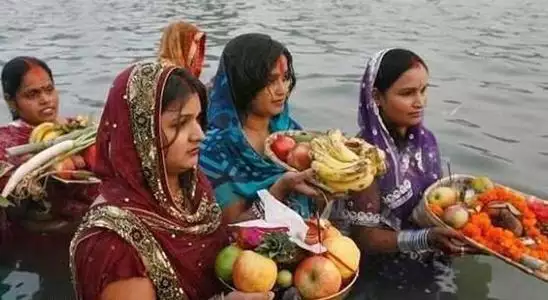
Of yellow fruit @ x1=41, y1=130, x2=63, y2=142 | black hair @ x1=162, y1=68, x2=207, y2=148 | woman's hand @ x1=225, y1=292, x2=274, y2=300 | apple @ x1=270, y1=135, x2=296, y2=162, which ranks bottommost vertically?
woman's hand @ x1=225, y1=292, x2=274, y2=300

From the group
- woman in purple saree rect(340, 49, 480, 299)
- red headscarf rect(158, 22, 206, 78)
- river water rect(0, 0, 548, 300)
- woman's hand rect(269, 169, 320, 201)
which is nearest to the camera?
woman's hand rect(269, 169, 320, 201)

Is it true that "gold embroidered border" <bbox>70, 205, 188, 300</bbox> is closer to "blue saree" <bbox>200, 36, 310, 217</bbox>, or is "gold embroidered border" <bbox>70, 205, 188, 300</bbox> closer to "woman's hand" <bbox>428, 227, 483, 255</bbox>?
"blue saree" <bbox>200, 36, 310, 217</bbox>

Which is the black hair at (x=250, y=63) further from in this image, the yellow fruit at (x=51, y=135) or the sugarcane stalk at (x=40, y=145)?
the yellow fruit at (x=51, y=135)

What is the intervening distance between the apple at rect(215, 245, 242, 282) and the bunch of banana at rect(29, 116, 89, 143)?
79.4 inches

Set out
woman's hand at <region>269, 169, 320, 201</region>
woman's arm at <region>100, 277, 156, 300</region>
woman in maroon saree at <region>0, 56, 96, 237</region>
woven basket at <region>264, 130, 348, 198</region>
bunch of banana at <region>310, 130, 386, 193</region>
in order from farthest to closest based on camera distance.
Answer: woman in maroon saree at <region>0, 56, 96, 237</region>, woven basket at <region>264, 130, 348, 198</region>, woman's hand at <region>269, 169, 320, 201</region>, bunch of banana at <region>310, 130, 386, 193</region>, woman's arm at <region>100, 277, 156, 300</region>

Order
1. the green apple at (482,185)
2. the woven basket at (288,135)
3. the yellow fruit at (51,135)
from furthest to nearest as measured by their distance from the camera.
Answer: the yellow fruit at (51,135), the green apple at (482,185), the woven basket at (288,135)

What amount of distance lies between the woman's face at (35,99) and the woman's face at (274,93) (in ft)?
5.46

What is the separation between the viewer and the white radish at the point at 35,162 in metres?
4.42

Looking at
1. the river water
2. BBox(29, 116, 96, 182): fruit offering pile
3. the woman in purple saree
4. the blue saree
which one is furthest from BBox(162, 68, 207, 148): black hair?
the river water

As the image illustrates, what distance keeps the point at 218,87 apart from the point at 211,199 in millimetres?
1058

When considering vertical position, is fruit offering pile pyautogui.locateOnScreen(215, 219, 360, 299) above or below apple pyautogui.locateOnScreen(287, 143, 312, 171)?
below

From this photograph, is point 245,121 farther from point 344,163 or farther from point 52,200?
point 52,200

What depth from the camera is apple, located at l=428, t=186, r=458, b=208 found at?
429 centimetres

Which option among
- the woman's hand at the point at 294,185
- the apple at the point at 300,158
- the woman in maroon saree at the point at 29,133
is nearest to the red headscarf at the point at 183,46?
the woman in maroon saree at the point at 29,133
